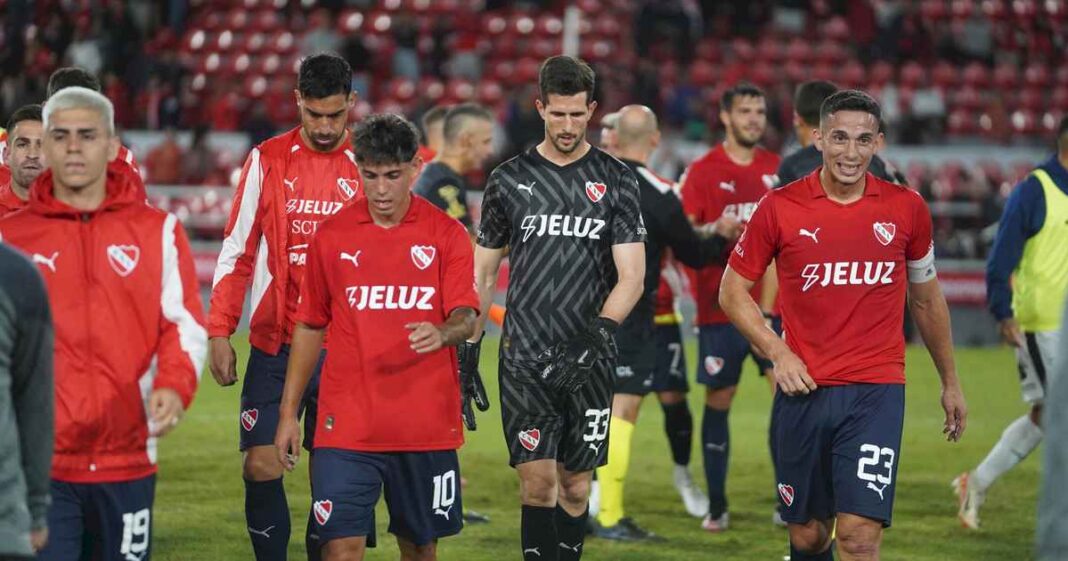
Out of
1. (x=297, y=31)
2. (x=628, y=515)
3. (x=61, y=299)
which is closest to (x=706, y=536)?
(x=628, y=515)

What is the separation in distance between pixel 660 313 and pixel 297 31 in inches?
686

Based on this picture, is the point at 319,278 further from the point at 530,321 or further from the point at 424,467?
the point at 530,321

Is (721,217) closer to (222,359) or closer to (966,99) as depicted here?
(222,359)

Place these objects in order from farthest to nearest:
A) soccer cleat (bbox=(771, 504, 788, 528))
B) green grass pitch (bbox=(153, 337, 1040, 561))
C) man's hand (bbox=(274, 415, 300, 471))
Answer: soccer cleat (bbox=(771, 504, 788, 528))
green grass pitch (bbox=(153, 337, 1040, 561))
man's hand (bbox=(274, 415, 300, 471))

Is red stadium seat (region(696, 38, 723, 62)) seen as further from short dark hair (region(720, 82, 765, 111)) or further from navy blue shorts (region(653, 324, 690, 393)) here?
navy blue shorts (region(653, 324, 690, 393))

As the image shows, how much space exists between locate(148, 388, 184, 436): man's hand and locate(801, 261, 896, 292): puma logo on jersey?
113 inches

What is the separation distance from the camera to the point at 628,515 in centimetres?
1021

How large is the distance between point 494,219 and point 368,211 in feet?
3.94

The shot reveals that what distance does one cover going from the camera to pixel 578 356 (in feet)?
22.7

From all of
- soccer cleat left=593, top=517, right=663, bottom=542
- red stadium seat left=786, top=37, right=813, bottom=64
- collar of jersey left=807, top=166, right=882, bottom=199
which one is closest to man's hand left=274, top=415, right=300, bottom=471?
collar of jersey left=807, top=166, right=882, bottom=199

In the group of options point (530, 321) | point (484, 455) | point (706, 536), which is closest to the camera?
point (530, 321)

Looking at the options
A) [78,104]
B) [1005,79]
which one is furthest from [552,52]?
[78,104]

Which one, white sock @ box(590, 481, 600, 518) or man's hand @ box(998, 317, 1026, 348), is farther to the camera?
white sock @ box(590, 481, 600, 518)

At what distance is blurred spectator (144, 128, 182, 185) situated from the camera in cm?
2158
